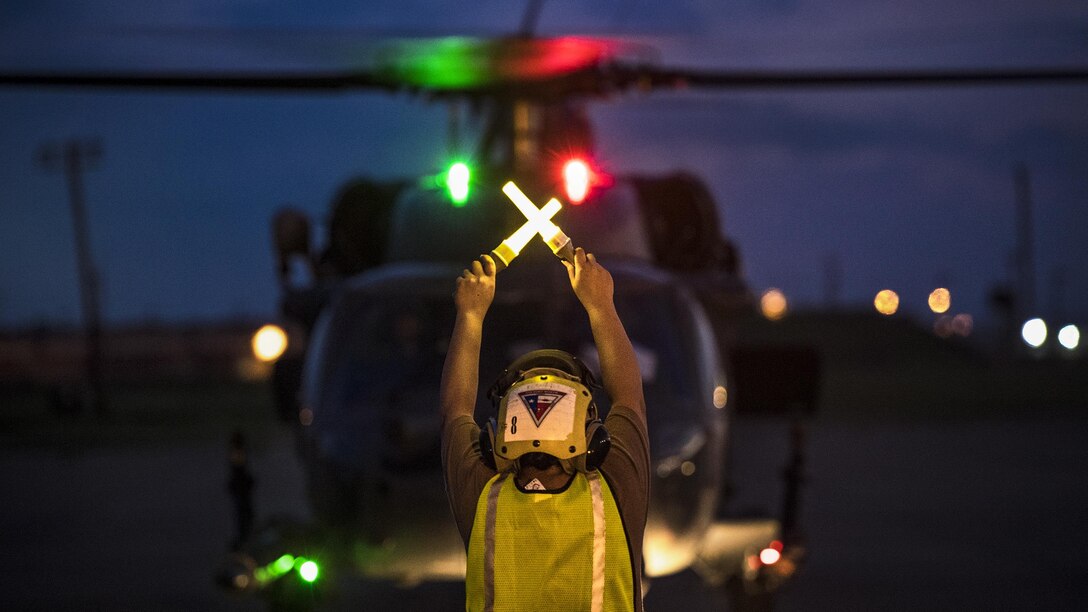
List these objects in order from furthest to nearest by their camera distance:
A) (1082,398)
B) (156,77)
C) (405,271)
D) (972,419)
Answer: (1082,398), (972,419), (156,77), (405,271)

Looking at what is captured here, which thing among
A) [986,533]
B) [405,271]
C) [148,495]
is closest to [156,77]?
[405,271]

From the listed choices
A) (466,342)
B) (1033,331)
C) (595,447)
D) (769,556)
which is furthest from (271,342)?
(1033,331)

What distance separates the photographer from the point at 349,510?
7.53 m

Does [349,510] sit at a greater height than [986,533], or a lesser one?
lesser

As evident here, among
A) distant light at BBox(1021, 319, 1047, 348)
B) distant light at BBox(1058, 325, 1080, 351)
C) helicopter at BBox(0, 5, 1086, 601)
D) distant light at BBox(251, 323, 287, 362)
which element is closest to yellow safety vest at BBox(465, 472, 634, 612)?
helicopter at BBox(0, 5, 1086, 601)

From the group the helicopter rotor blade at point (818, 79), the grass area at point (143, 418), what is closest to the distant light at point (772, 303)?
the grass area at point (143, 418)

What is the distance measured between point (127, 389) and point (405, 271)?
2016 inches

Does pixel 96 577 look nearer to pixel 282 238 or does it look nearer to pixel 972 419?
pixel 282 238

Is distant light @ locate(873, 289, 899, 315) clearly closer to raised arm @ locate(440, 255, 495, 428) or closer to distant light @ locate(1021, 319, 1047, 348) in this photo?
distant light @ locate(1021, 319, 1047, 348)

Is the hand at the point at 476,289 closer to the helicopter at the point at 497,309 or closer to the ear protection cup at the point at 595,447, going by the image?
the ear protection cup at the point at 595,447

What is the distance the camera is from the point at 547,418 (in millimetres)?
4020

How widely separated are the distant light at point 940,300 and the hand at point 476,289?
149 metres

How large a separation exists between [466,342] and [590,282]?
44 centimetres

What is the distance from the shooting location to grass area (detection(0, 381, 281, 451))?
31.0 m
